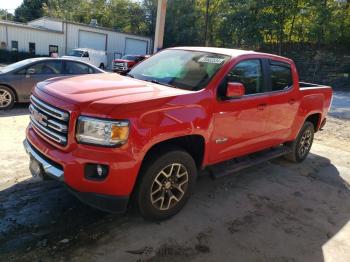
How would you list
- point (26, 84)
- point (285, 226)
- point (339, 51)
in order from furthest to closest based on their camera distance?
point (339, 51)
point (26, 84)
point (285, 226)

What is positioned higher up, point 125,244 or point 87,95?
point 87,95

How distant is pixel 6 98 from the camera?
9.02 meters

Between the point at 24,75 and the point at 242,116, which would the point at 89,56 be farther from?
the point at 242,116

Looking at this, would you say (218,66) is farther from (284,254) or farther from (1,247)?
(1,247)

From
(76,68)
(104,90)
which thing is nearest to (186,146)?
(104,90)

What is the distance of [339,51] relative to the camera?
80.5ft

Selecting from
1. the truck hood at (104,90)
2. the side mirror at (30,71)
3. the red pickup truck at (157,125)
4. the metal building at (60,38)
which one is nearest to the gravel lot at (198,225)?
the red pickup truck at (157,125)

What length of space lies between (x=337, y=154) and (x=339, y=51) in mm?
19726

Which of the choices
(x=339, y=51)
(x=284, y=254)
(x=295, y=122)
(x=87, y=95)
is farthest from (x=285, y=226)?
(x=339, y=51)

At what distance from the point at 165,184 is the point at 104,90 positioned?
1187mm

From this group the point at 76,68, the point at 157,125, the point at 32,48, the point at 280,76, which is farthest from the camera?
the point at 32,48

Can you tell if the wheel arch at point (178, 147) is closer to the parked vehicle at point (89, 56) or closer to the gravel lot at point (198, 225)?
the gravel lot at point (198, 225)

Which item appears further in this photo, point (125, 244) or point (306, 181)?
point (306, 181)

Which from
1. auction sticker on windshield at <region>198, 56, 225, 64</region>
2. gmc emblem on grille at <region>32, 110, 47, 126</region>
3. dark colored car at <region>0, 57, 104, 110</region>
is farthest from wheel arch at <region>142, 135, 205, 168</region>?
dark colored car at <region>0, 57, 104, 110</region>
